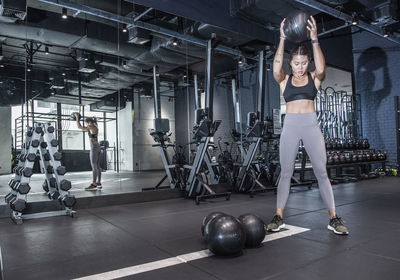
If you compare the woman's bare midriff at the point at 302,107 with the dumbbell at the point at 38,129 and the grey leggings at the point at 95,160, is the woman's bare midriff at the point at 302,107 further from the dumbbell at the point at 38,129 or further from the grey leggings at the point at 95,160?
the grey leggings at the point at 95,160

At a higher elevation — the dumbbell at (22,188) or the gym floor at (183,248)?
the dumbbell at (22,188)

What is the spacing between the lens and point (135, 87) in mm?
5484

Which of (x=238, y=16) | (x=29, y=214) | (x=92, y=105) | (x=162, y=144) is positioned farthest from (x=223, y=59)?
(x=29, y=214)

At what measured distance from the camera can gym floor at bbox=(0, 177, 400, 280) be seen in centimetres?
175

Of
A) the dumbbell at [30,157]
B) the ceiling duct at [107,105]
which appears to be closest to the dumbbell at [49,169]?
the dumbbell at [30,157]

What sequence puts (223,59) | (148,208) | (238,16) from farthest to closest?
(223,59) < (238,16) < (148,208)

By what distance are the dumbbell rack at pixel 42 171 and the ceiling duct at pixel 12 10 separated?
1.57m

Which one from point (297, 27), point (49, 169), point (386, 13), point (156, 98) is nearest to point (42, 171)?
point (49, 169)

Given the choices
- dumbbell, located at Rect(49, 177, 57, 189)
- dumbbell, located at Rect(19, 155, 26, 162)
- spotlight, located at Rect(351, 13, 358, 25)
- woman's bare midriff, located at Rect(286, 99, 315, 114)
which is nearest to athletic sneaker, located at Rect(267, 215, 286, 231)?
woman's bare midriff, located at Rect(286, 99, 315, 114)

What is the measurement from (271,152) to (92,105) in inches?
138

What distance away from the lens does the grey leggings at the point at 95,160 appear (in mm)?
4902

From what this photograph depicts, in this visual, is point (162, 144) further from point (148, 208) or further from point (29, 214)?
point (29, 214)

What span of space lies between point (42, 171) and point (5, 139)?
671 mm

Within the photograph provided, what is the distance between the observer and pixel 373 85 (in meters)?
8.59
